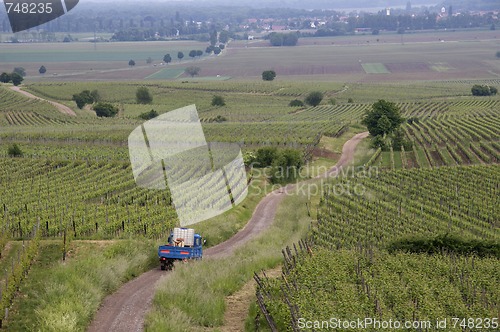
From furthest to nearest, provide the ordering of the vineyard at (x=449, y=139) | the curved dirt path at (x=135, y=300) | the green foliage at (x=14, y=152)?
the vineyard at (x=449, y=139) < the green foliage at (x=14, y=152) < the curved dirt path at (x=135, y=300)

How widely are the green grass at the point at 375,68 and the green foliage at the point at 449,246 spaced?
458ft

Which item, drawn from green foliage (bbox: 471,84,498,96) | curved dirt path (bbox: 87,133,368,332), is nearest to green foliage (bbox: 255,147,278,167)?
curved dirt path (bbox: 87,133,368,332)

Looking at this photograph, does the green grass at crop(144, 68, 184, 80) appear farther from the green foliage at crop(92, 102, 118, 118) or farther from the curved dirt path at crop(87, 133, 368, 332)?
the curved dirt path at crop(87, 133, 368, 332)

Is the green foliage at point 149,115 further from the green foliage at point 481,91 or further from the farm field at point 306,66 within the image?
the farm field at point 306,66

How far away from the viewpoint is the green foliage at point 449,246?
25.4 meters

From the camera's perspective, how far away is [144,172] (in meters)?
45.2

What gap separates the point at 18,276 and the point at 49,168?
26739 mm

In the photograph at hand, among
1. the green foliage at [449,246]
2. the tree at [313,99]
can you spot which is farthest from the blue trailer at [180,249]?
the tree at [313,99]

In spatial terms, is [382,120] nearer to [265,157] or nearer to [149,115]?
[265,157]

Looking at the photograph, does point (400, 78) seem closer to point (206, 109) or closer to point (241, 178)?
point (206, 109)

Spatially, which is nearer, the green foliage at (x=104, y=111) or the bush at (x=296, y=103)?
the green foliage at (x=104, y=111)

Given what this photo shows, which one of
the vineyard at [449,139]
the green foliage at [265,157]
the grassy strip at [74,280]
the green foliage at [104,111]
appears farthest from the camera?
the green foliage at [104,111]

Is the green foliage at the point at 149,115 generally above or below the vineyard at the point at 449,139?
below

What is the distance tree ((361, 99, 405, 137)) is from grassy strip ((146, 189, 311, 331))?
38.4 metres
